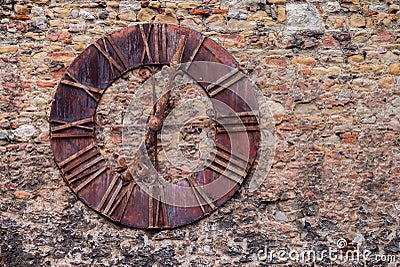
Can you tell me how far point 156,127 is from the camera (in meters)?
4.75

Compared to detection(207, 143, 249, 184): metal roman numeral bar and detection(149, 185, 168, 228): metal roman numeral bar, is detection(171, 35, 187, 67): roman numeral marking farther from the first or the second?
detection(149, 185, 168, 228): metal roman numeral bar

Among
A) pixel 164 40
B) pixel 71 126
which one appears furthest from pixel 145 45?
pixel 71 126

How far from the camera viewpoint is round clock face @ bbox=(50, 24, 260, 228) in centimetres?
471

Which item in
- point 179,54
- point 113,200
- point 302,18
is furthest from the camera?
point 302,18

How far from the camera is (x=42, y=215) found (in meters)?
4.73

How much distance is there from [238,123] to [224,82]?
321mm

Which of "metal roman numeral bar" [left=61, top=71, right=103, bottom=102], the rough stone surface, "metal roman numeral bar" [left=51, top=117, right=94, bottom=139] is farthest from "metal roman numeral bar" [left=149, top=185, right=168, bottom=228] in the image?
the rough stone surface

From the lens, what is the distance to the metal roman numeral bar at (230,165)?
15.5 feet

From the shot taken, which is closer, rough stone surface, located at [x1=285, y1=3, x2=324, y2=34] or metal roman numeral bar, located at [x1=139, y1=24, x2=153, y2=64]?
metal roman numeral bar, located at [x1=139, y1=24, x2=153, y2=64]

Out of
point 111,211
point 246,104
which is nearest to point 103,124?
point 111,211

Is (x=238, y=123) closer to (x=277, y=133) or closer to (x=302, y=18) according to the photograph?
(x=277, y=133)

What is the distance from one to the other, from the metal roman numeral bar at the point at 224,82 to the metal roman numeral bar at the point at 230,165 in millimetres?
406

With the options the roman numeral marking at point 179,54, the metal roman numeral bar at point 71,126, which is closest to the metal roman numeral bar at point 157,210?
the metal roman numeral bar at point 71,126

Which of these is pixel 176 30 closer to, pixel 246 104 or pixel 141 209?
pixel 246 104
